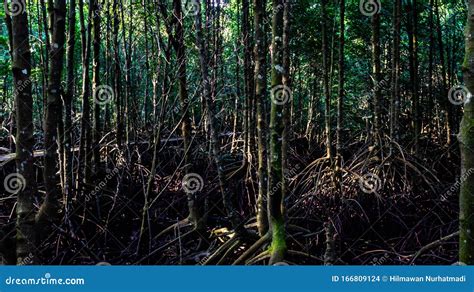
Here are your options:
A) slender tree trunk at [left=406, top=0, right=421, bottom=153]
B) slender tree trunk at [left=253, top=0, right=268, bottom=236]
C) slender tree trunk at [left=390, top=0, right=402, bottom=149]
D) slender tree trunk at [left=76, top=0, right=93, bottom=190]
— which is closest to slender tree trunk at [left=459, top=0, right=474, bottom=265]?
slender tree trunk at [left=253, top=0, right=268, bottom=236]

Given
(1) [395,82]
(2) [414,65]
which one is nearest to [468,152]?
(1) [395,82]

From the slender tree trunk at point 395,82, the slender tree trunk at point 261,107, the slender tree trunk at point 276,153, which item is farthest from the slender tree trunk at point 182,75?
the slender tree trunk at point 395,82

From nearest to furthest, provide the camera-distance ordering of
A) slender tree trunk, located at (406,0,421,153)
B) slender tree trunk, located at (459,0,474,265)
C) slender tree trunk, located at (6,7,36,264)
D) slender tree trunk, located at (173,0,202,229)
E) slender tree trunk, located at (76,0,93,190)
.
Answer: slender tree trunk, located at (459,0,474,265) → slender tree trunk, located at (6,7,36,264) → slender tree trunk, located at (173,0,202,229) → slender tree trunk, located at (76,0,93,190) → slender tree trunk, located at (406,0,421,153)

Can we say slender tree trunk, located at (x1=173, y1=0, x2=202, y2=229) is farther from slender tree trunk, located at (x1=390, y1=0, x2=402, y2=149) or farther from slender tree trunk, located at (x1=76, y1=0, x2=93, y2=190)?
slender tree trunk, located at (x1=390, y1=0, x2=402, y2=149)

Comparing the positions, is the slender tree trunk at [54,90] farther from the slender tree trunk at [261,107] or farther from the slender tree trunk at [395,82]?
the slender tree trunk at [395,82]

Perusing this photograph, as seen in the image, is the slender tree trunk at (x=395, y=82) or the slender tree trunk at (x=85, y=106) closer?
the slender tree trunk at (x=85, y=106)

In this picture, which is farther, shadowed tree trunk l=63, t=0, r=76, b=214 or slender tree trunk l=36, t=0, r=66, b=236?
shadowed tree trunk l=63, t=0, r=76, b=214

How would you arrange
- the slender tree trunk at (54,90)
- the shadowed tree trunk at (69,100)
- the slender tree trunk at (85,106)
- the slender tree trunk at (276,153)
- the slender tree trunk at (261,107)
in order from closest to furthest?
the slender tree trunk at (276,153), the slender tree trunk at (54,90), the slender tree trunk at (261,107), the shadowed tree trunk at (69,100), the slender tree trunk at (85,106)

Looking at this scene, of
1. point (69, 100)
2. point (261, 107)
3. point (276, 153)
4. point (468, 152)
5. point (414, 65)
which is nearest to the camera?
point (468, 152)

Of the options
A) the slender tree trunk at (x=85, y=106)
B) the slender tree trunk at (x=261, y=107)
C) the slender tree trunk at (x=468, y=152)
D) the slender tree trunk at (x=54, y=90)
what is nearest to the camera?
the slender tree trunk at (x=468, y=152)

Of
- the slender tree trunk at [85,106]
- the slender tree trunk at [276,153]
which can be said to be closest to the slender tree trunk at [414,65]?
the slender tree trunk at [276,153]

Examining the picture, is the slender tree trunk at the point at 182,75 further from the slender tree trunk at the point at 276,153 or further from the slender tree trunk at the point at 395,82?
the slender tree trunk at the point at 395,82

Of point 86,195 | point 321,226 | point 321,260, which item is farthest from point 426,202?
point 86,195

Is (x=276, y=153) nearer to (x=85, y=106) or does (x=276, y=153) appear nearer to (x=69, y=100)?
(x=69, y=100)
